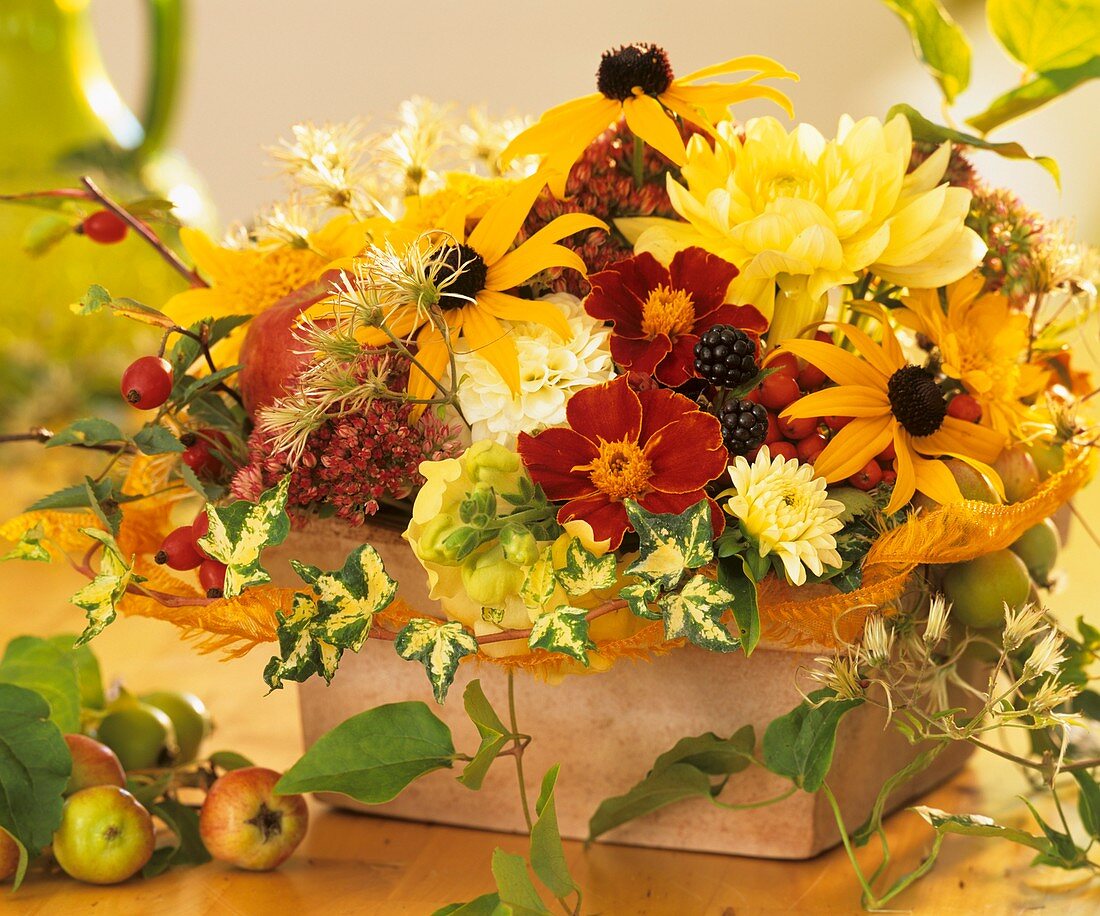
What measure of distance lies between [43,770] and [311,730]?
0.14m

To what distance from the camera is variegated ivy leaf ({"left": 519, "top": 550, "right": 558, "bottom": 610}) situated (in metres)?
0.45

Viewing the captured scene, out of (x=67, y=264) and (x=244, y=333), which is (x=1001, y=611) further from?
(x=67, y=264)

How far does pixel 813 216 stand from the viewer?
1.62 feet

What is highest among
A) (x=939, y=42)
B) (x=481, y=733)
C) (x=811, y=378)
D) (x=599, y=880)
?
(x=939, y=42)

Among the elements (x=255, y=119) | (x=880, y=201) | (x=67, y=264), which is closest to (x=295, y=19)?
(x=255, y=119)

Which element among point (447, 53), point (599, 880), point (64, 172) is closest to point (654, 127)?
point (599, 880)

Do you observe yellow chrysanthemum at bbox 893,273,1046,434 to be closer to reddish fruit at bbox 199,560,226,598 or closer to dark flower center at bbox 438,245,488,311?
dark flower center at bbox 438,245,488,311

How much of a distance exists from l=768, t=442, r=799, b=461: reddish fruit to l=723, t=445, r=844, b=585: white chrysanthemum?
4cm

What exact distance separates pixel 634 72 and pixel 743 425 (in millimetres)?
181

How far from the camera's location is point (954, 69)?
638 mm

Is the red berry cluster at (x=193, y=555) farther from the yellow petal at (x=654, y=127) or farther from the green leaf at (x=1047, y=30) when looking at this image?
the green leaf at (x=1047, y=30)

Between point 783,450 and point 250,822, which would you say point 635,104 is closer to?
point 783,450

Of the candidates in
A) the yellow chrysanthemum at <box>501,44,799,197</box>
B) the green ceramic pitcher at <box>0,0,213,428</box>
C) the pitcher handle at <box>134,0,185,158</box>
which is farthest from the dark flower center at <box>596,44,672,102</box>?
the pitcher handle at <box>134,0,185,158</box>

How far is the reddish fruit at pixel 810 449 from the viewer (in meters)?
0.49
